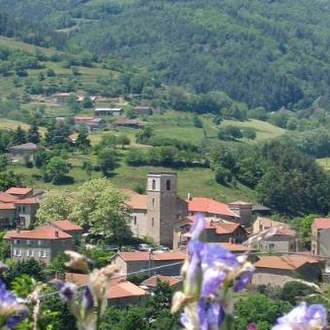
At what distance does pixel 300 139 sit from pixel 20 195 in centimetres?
4948

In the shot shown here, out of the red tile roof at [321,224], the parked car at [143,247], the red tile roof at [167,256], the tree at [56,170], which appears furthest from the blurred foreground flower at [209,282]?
the tree at [56,170]

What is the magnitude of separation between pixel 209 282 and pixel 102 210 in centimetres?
3876

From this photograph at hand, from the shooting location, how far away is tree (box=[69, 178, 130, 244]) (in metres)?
40.4

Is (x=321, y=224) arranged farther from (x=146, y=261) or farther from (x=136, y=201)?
(x=146, y=261)

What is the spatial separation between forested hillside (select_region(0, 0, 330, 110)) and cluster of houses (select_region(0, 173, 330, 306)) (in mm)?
104109

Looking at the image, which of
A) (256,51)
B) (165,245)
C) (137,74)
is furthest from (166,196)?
(256,51)

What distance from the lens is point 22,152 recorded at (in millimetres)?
58781

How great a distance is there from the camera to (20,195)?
4750cm

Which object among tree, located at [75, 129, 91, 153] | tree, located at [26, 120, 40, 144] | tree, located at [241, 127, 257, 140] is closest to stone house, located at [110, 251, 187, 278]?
tree, located at [75, 129, 91, 153]

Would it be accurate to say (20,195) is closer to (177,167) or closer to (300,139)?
(177,167)

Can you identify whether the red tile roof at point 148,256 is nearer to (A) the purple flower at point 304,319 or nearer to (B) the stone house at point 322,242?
(B) the stone house at point 322,242

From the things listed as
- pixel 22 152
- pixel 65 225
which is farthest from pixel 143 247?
pixel 22 152

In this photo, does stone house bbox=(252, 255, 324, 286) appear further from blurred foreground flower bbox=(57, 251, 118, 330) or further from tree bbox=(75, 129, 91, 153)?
blurred foreground flower bbox=(57, 251, 118, 330)

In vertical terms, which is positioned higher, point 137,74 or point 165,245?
point 137,74
